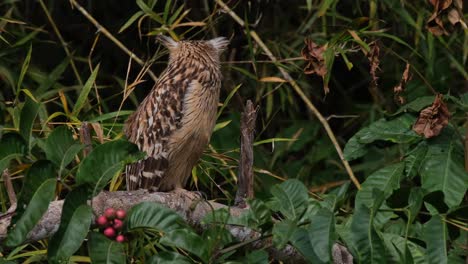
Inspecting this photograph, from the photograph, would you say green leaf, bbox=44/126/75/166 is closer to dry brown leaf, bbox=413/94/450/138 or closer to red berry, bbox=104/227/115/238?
red berry, bbox=104/227/115/238

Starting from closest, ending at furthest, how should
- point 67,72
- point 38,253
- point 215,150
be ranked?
point 38,253 < point 215,150 < point 67,72

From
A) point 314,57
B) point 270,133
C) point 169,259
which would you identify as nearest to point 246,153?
point 314,57

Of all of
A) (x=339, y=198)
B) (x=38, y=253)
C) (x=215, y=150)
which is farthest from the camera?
(x=215, y=150)

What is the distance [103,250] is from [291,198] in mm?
443

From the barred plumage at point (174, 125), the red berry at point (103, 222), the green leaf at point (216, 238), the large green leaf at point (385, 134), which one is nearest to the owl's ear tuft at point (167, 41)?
the barred plumage at point (174, 125)

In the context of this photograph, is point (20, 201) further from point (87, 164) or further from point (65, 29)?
point (65, 29)

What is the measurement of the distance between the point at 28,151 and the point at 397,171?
110 cm

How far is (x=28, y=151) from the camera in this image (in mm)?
2480

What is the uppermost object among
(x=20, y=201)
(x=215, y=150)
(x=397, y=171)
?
Answer: (x=20, y=201)

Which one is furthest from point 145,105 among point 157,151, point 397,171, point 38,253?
point 397,171

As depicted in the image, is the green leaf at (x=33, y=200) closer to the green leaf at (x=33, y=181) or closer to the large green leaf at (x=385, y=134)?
the green leaf at (x=33, y=181)

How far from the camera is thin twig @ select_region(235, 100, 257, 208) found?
11.2 ft

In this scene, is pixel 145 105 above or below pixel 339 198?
below

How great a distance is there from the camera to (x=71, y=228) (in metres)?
2.39
